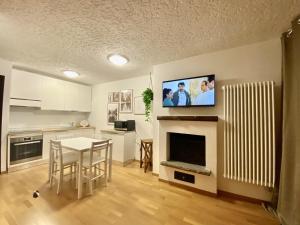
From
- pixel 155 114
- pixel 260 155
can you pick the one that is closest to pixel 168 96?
pixel 155 114

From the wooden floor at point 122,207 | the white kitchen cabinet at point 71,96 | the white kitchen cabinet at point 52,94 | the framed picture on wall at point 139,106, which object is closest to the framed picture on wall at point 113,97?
the framed picture on wall at point 139,106

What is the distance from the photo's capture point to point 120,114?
4.39m

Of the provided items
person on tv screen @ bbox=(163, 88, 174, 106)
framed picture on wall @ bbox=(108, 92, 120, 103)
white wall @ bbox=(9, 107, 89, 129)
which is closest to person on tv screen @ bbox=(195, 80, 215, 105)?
person on tv screen @ bbox=(163, 88, 174, 106)

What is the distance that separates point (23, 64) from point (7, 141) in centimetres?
170

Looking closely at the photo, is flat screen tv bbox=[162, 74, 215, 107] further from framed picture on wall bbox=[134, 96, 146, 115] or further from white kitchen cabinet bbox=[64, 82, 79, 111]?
white kitchen cabinet bbox=[64, 82, 79, 111]

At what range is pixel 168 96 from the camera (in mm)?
2803

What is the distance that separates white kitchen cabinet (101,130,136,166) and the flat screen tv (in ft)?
4.83

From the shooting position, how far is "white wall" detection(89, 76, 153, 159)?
3.92m

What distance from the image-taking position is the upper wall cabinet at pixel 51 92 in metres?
3.29

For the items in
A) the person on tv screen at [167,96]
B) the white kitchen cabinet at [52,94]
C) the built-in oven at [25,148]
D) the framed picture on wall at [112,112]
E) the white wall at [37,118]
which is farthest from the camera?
the framed picture on wall at [112,112]

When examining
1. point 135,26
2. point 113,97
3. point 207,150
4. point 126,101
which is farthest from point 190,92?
point 113,97

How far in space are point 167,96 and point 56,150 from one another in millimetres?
2188

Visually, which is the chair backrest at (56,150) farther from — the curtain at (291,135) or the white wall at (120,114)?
the curtain at (291,135)

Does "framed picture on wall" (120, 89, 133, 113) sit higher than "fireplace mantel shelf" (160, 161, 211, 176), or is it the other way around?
Answer: "framed picture on wall" (120, 89, 133, 113)
